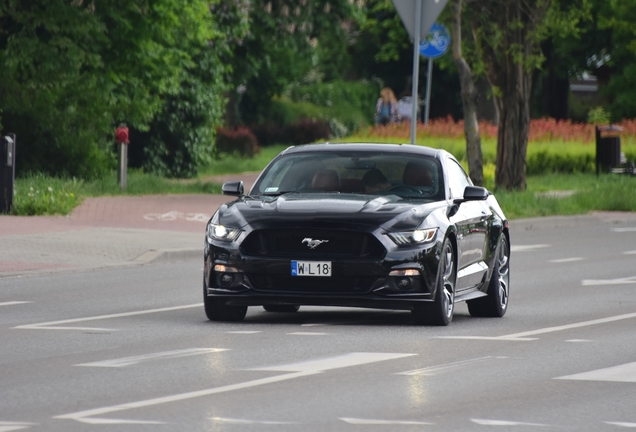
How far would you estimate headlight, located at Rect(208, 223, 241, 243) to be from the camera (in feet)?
40.7

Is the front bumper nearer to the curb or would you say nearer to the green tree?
the curb

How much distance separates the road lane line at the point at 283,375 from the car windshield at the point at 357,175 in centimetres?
270

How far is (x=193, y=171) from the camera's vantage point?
35.9 meters

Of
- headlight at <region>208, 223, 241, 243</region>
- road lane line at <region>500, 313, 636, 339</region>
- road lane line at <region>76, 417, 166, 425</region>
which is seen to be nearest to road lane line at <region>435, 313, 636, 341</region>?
road lane line at <region>500, 313, 636, 339</region>

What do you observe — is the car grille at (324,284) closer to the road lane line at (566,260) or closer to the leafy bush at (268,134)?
the road lane line at (566,260)

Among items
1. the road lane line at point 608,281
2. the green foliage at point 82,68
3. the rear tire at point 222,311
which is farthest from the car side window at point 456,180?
the green foliage at point 82,68

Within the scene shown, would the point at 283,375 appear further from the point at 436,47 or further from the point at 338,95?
the point at 338,95

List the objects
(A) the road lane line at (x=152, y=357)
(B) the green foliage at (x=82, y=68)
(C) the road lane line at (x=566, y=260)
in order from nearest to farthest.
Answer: (A) the road lane line at (x=152, y=357) < (C) the road lane line at (x=566, y=260) < (B) the green foliage at (x=82, y=68)

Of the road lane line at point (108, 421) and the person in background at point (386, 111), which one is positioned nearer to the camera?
the road lane line at point (108, 421)

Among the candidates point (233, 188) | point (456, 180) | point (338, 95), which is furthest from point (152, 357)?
point (338, 95)

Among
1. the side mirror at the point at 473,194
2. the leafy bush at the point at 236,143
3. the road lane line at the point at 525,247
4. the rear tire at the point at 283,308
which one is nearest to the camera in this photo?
the side mirror at the point at 473,194

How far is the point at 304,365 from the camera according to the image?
33.5 ft

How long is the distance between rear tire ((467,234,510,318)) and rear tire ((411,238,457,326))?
114cm

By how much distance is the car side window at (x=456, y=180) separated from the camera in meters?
13.6
